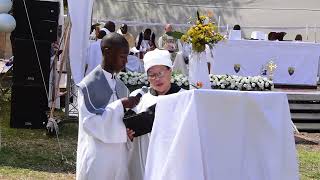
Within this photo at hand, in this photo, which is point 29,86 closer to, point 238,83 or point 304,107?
point 238,83

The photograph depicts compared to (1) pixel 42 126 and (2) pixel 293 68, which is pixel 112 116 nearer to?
(1) pixel 42 126

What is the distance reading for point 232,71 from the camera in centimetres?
1459

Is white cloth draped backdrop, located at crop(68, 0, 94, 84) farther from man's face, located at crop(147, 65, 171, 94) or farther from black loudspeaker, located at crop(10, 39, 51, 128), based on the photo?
man's face, located at crop(147, 65, 171, 94)

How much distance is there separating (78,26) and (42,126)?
1896mm

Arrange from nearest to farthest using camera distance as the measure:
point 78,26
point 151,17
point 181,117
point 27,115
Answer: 1. point 181,117
2. point 78,26
3. point 27,115
4. point 151,17

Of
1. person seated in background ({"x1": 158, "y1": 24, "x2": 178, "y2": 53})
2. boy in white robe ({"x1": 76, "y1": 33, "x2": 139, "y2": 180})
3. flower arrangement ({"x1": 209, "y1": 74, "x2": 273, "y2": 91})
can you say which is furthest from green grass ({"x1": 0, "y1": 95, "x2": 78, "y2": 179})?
person seated in background ({"x1": 158, "y1": 24, "x2": 178, "y2": 53})

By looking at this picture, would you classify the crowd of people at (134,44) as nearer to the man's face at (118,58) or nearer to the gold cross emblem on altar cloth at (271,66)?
the gold cross emblem on altar cloth at (271,66)

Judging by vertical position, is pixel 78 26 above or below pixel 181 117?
above

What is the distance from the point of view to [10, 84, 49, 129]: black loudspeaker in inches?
408

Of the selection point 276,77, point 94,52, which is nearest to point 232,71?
point 276,77

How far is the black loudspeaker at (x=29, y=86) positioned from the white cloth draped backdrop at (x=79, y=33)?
65cm

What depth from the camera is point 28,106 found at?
411 inches

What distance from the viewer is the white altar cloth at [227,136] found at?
3.45 meters

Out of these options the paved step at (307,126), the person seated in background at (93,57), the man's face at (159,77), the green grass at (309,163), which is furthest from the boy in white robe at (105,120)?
the paved step at (307,126)
